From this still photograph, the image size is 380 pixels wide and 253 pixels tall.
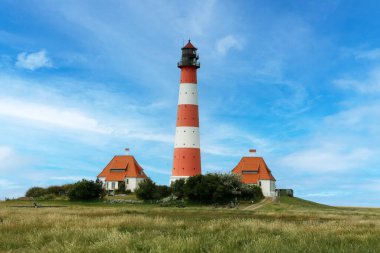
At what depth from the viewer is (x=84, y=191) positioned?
6288 cm

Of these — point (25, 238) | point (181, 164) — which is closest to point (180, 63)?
point (181, 164)

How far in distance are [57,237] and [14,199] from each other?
5559cm

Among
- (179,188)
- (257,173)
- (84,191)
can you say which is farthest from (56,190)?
(257,173)

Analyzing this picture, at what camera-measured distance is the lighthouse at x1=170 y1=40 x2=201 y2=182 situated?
64.8 metres

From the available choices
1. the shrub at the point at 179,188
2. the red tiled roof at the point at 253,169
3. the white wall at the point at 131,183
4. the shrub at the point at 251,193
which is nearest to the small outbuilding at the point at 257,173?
the red tiled roof at the point at 253,169

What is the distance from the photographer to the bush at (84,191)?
62.9 m

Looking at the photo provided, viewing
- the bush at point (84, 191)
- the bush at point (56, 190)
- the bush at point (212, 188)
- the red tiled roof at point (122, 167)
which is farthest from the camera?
the red tiled roof at point (122, 167)

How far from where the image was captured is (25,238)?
50.7 feet

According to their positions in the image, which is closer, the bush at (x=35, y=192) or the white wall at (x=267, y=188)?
the bush at (x=35, y=192)

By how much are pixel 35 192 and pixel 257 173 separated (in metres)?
32.8

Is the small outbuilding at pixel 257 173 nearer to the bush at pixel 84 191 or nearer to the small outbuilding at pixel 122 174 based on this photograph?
the small outbuilding at pixel 122 174

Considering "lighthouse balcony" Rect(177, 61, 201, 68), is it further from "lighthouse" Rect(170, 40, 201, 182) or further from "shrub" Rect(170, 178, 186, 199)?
"shrub" Rect(170, 178, 186, 199)

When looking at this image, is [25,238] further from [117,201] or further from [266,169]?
[266,169]

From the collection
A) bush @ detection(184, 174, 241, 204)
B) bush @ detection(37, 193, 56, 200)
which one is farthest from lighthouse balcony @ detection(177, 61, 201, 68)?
bush @ detection(37, 193, 56, 200)
